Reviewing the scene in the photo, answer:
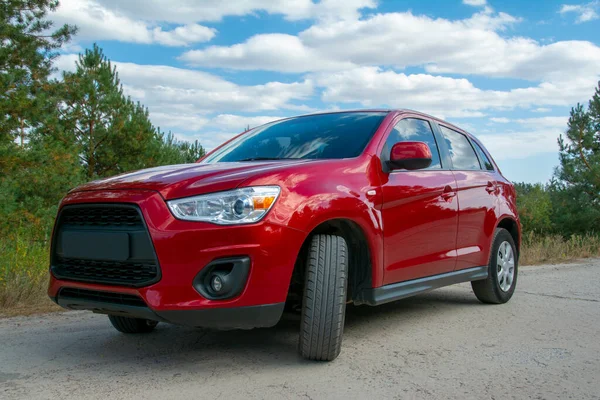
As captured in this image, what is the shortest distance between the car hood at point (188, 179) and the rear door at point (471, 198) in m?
1.94

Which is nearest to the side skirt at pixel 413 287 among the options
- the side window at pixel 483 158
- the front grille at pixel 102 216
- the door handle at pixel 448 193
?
the door handle at pixel 448 193

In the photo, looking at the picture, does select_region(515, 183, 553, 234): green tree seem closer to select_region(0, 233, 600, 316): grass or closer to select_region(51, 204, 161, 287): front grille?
select_region(0, 233, 600, 316): grass

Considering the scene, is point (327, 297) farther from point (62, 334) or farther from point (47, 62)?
point (47, 62)

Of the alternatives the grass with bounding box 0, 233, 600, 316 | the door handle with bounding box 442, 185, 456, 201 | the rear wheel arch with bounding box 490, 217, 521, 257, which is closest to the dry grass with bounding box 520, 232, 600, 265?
the rear wheel arch with bounding box 490, 217, 521, 257

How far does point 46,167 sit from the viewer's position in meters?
15.9

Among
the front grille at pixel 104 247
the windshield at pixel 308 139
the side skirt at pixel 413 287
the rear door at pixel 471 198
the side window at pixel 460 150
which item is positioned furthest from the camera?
the side window at pixel 460 150

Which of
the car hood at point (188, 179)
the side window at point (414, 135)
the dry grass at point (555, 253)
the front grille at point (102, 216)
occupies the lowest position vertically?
the dry grass at point (555, 253)

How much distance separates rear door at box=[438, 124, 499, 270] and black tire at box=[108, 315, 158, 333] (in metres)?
2.66

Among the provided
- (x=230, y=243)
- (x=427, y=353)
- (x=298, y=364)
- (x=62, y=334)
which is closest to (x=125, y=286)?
(x=230, y=243)

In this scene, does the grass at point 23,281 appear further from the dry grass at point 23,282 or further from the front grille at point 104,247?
the front grille at point 104,247

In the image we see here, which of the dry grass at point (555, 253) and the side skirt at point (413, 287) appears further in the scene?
the dry grass at point (555, 253)

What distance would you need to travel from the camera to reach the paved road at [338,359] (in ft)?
10.6

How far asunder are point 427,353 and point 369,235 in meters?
0.88

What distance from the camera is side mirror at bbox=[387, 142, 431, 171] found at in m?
4.17
